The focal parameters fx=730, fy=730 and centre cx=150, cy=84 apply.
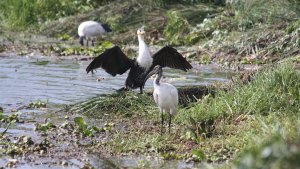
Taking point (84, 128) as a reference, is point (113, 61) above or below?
above

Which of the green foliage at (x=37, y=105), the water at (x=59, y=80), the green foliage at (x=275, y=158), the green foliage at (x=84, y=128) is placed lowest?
the water at (x=59, y=80)

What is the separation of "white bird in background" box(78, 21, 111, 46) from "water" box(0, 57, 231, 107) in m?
2.03

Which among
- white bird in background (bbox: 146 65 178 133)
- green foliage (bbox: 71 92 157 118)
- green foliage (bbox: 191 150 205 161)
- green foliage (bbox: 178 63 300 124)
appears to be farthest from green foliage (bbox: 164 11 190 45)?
green foliage (bbox: 191 150 205 161)

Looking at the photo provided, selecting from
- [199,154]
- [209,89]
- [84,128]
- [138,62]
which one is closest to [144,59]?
[138,62]

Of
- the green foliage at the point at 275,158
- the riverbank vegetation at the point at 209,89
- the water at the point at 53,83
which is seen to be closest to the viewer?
the green foliage at the point at 275,158

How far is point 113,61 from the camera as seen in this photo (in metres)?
11.2

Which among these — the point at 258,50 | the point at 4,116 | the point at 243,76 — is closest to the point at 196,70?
the point at 258,50

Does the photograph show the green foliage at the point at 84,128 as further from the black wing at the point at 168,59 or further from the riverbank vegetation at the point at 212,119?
the black wing at the point at 168,59

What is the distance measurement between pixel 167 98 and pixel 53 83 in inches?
182

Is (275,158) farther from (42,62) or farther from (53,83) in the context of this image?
(42,62)

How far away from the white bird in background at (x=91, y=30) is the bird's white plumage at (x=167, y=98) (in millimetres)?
8861

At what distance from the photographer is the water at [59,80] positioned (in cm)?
1115

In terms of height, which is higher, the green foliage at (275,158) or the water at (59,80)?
the green foliage at (275,158)

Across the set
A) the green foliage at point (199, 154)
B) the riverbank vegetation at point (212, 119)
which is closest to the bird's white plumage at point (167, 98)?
the riverbank vegetation at point (212, 119)
